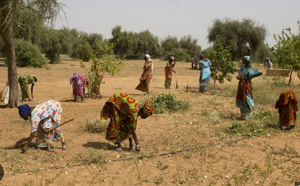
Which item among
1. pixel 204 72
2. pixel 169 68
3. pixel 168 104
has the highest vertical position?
pixel 169 68

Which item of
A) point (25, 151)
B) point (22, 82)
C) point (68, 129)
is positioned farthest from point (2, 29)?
point (25, 151)

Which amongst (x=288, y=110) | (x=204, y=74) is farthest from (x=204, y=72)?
(x=288, y=110)

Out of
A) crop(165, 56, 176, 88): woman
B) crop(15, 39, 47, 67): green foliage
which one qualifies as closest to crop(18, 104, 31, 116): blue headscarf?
crop(165, 56, 176, 88): woman

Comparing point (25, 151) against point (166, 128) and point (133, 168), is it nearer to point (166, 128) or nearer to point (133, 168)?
point (133, 168)

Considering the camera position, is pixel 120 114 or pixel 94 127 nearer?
pixel 120 114

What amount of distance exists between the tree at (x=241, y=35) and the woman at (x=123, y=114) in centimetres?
2664

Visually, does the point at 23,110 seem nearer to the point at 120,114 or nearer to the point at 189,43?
the point at 120,114

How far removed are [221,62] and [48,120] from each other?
9980mm

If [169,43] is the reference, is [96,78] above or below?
below

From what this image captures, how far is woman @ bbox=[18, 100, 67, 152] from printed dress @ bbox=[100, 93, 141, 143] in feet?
2.86

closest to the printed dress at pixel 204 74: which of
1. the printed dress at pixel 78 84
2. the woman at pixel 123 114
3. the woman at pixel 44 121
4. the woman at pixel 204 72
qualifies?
the woman at pixel 204 72

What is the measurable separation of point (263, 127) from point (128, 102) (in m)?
3.69

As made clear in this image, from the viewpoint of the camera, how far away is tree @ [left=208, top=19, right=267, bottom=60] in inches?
1241

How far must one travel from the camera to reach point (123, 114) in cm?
613
